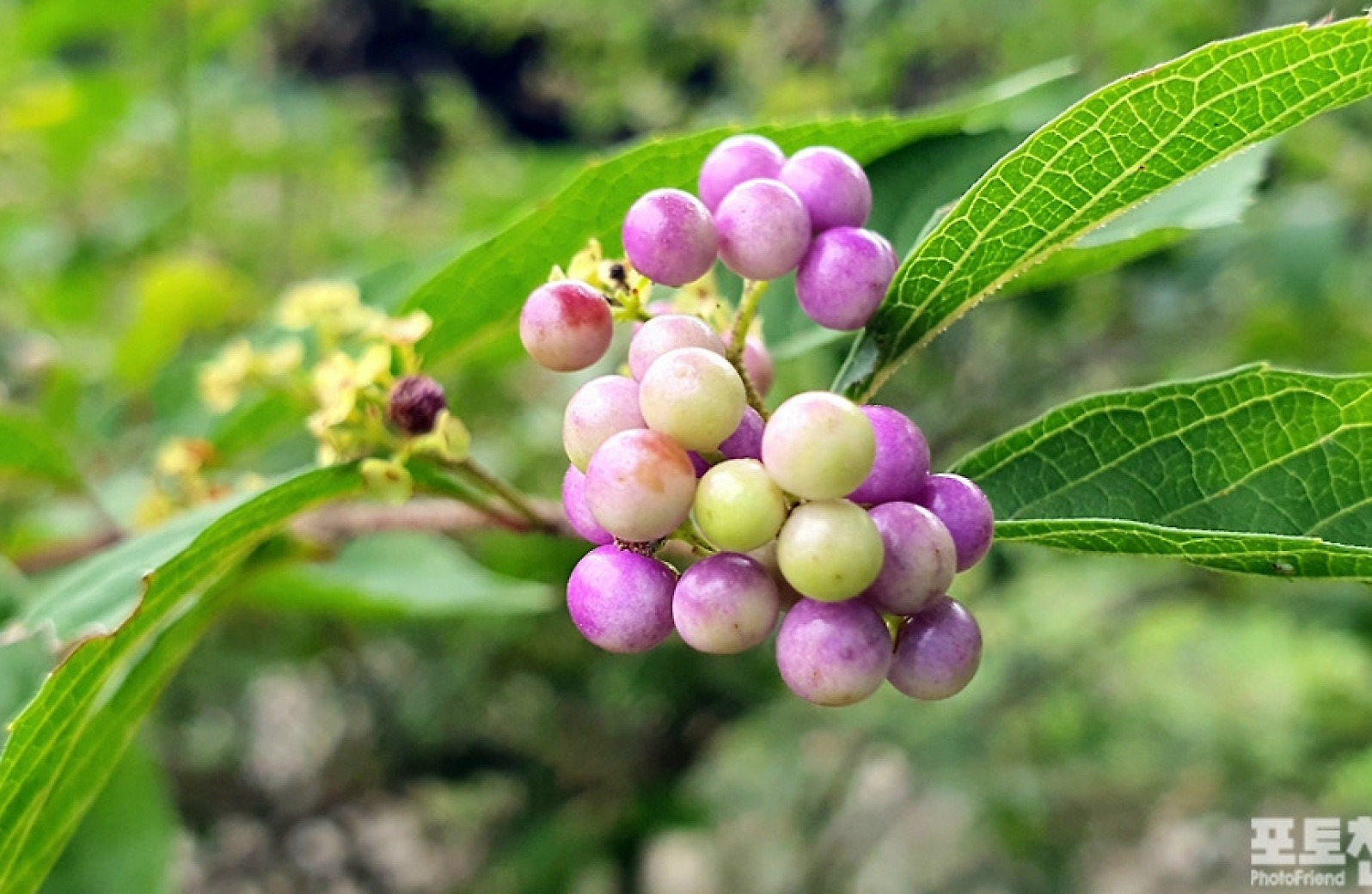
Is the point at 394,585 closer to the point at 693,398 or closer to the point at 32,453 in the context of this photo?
the point at 32,453

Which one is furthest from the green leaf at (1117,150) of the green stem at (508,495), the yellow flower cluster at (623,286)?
the green stem at (508,495)

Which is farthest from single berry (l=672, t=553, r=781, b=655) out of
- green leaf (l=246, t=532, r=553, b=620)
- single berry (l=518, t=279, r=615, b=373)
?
green leaf (l=246, t=532, r=553, b=620)

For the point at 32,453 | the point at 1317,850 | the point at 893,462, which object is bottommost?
the point at 1317,850

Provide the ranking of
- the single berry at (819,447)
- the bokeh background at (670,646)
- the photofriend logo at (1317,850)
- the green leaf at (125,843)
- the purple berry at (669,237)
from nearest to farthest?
the single berry at (819,447) → the purple berry at (669,237) → the green leaf at (125,843) → the photofriend logo at (1317,850) → the bokeh background at (670,646)

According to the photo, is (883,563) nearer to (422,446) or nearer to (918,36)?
(422,446)

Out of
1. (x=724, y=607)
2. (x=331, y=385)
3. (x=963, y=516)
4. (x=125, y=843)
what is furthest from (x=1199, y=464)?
(x=125, y=843)

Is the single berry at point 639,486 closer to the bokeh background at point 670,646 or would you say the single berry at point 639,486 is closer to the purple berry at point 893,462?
the purple berry at point 893,462

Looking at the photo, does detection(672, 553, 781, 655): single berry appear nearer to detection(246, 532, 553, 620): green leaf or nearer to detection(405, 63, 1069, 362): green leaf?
detection(405, 63, 1069, 362): green leaf

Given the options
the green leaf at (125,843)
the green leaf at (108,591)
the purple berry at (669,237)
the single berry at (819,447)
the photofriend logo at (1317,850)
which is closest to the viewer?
the single berry at (819,447)
